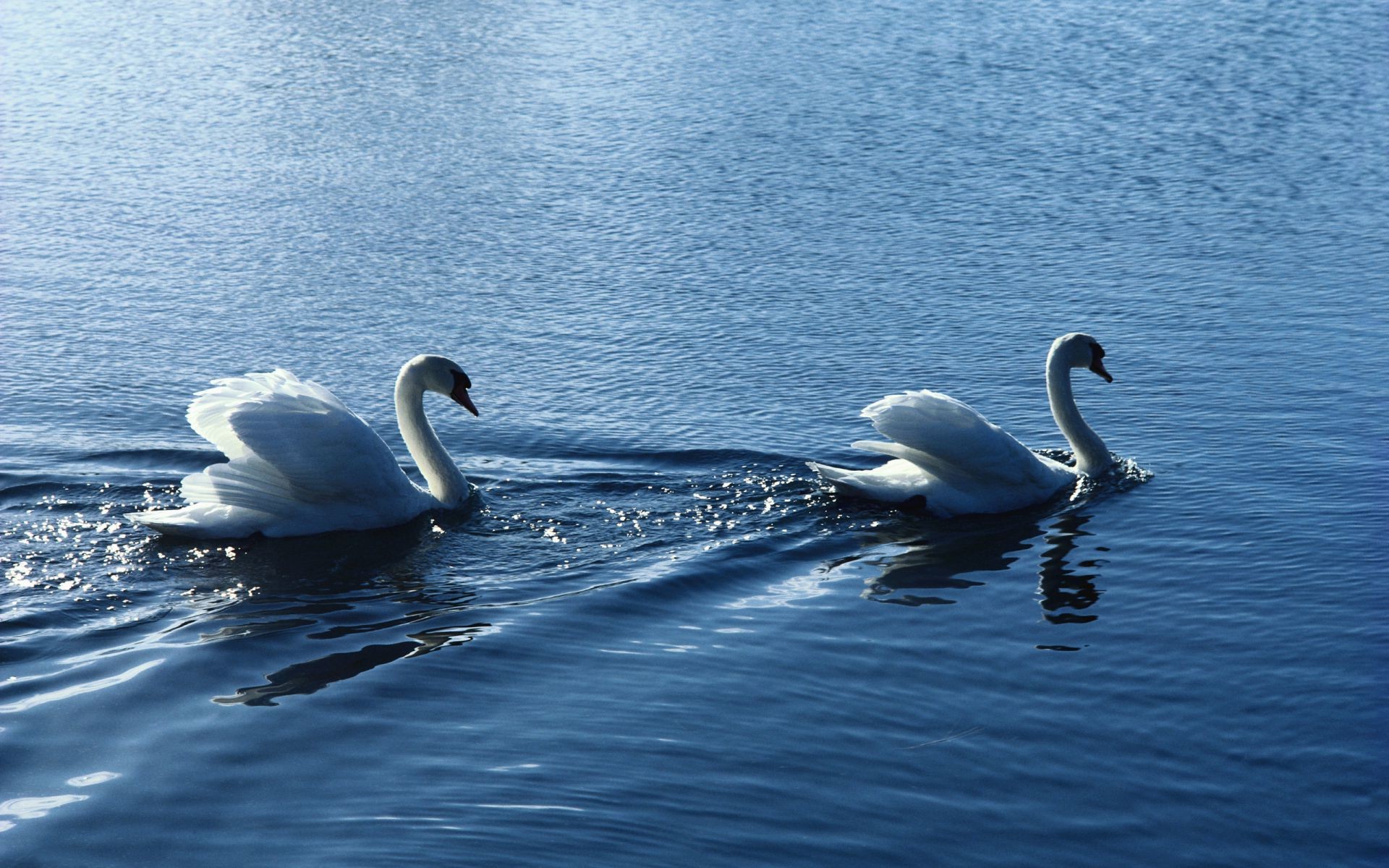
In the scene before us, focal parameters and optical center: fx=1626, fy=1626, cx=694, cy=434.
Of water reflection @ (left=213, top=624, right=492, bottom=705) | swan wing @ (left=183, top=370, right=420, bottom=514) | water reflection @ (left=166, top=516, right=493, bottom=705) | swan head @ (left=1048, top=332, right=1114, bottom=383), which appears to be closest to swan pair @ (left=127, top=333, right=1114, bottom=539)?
swan wing @ (left=183, top=370, right=420, bottom=514)

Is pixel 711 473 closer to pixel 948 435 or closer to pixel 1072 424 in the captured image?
pixel 948 435

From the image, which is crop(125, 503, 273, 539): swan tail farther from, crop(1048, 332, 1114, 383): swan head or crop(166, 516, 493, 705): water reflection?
crop(1048, 332, 1114, 383): swan head

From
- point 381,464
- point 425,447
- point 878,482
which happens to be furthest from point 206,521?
point 878,482

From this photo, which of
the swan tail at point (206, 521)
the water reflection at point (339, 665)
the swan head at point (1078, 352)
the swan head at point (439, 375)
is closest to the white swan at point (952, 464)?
the swan head at point (1078, 352)

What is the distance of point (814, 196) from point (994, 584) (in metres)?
8.86

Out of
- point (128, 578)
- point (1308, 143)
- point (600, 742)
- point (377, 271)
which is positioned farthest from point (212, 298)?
point (1308, 143)

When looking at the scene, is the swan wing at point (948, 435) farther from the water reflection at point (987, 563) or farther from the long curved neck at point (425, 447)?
the long curved neck at point (425, 447)

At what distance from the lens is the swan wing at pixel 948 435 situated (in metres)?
9.57

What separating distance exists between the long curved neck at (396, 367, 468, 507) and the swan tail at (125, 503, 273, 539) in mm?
1071

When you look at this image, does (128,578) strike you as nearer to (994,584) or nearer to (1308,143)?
(994,584)

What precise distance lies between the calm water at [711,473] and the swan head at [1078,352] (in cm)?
62

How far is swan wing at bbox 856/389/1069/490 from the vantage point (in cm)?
957

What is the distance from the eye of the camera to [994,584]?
350 inches

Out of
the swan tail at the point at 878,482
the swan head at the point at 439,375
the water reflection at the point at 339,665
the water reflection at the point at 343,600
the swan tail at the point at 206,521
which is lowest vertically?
the water reflection at the point at 339,665
